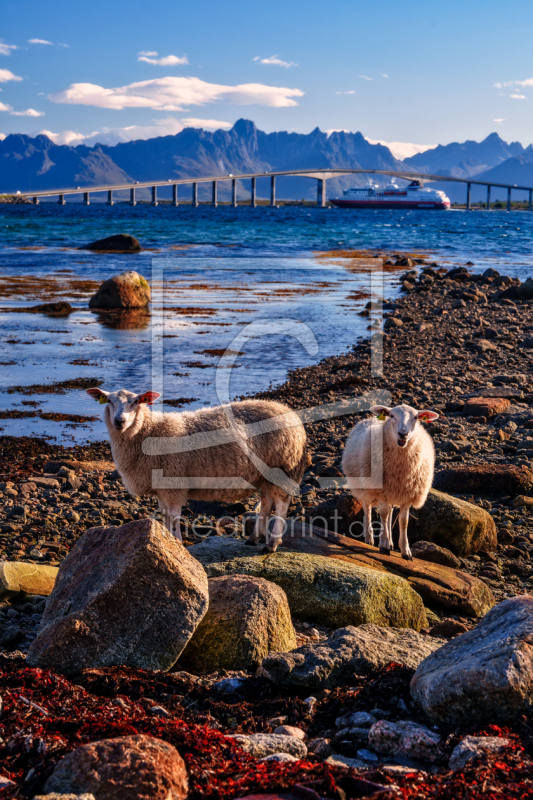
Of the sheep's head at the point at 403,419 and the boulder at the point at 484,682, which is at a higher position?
the sheep's head at the point at 403,419

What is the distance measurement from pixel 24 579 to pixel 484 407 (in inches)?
325

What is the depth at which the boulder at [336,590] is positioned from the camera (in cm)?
564

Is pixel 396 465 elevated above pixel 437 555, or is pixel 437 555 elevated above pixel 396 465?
pixel 396 465

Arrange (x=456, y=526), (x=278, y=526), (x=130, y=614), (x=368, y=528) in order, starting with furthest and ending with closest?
(x=368, y=528) < (x=456, y=526) < (x=278, y=526) < (x=130, y=614)

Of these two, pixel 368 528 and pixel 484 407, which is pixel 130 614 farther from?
pixel 484 407

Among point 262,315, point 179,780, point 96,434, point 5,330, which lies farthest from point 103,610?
point 262,315

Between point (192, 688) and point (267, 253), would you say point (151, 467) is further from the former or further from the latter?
point (267, 253)

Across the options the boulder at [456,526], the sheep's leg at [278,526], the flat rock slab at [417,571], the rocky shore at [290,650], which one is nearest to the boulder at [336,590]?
the rocky shore at [290,650]

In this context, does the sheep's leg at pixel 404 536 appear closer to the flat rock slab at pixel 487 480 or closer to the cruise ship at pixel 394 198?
the flat rock slab at pixel 487 480

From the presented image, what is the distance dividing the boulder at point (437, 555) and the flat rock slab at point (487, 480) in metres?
1.66

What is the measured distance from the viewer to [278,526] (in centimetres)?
686

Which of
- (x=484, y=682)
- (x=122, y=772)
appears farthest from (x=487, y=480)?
(x=122, y=772)

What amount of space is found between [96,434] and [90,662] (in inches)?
300

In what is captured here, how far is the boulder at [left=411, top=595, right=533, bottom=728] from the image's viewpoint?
3562 millimetres
